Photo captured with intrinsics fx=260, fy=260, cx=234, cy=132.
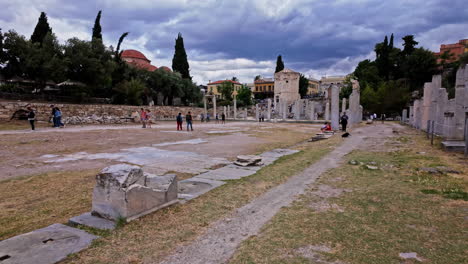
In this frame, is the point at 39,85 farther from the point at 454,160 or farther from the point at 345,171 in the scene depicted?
the point at 454,160

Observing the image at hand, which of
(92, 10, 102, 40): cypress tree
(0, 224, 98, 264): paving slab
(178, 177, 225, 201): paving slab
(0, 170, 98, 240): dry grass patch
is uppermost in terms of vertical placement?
(92, 10, 102, 40): cypress tree

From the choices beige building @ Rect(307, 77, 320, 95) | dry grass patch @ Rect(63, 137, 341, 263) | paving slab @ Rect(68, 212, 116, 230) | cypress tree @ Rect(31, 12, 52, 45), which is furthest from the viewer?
beige building @ Rect(307, 77, 320, 95)

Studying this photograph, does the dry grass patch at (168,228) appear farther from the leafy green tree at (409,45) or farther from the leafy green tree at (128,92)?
the leafy green tree at (409,45)

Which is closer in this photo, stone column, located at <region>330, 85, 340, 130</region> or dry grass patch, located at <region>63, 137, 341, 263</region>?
dry grass patch, located at <region>63, 137, 341, 263</region>

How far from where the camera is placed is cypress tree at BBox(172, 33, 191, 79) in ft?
185

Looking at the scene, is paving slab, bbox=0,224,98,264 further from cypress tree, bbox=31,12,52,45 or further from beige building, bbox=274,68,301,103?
beige building, bbox=274,68,301,103

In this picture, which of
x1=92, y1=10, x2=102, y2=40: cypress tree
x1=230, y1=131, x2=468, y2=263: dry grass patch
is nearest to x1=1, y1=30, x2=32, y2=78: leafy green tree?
x1=92, y1=10, x2=102, y2=40: cypress tree

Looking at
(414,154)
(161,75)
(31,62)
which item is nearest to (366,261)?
(414,154)

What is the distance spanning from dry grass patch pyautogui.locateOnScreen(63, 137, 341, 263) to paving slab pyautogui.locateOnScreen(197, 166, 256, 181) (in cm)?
41

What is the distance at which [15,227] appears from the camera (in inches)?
139

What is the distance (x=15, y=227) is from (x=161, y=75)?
44564 millimetres

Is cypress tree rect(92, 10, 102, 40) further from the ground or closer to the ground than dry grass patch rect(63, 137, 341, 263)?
further from the ground

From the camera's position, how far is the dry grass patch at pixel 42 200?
3699 millimetres

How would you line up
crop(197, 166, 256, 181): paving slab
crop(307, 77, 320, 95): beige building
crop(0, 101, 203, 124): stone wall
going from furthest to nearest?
1. crop(307, 77, 320, 95): beige building
2. crop(0, 101, 203, 124): stone wall
3. crop(197, 166, 256, 181): paving slab
